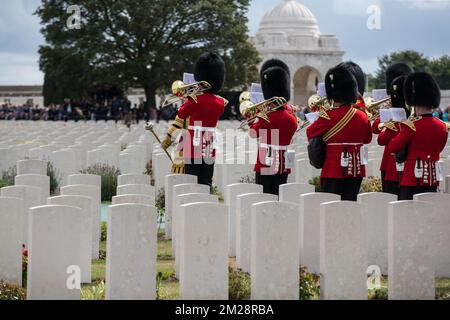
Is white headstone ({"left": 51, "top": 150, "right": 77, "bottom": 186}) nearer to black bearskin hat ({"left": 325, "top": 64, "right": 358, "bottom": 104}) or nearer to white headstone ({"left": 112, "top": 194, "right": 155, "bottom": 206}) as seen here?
white headstone ({"left": 112, "top": 194, "right": 155, "bottom": 206})

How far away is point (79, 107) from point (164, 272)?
46.7m

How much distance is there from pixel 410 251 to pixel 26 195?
387 centimetres

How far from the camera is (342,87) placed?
10.7 m

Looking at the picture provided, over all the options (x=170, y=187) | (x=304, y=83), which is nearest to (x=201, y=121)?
(x=170, y=187)

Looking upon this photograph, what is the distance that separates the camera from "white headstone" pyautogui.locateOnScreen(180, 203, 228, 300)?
26.8 ft

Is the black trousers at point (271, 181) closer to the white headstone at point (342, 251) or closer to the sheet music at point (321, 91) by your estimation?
the sheet music at point (321, 91)

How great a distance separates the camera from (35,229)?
808 centimetres

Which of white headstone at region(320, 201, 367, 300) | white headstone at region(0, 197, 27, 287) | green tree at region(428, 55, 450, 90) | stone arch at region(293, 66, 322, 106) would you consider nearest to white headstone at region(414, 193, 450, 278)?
white headstone at region(320, 201, 367, 300)

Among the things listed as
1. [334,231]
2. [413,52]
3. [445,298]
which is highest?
[413,52]

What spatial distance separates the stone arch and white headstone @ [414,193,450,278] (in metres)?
66.5

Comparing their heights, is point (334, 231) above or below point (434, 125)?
below

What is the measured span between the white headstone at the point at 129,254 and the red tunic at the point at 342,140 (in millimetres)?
2867
